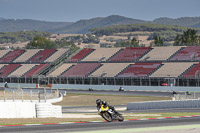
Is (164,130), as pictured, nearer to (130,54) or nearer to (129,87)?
(129,87)

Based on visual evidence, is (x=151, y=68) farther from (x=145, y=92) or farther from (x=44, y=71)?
(x=44, y=71)

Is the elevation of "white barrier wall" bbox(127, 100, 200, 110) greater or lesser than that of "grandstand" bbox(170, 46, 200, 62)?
lesser

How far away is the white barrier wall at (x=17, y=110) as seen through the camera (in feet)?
91.5

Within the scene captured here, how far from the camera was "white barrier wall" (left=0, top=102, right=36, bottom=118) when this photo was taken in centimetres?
2789

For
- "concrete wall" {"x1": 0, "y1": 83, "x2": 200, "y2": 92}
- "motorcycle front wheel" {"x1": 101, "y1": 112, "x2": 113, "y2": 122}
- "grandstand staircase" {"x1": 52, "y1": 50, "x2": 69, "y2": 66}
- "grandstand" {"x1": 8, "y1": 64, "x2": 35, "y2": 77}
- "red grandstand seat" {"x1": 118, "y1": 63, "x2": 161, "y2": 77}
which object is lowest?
"concrete wall" {"x1": 0, "y1": 83, "x2": 200, "y2": 92}

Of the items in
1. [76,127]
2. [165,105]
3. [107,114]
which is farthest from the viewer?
[165,105]

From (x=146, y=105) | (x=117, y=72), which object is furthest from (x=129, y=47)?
(x=146, y=105)

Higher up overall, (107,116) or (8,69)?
(107,116)

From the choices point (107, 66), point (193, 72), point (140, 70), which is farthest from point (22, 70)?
point (193, 72)

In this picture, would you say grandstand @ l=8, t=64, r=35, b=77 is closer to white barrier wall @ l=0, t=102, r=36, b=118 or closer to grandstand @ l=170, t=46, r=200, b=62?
grandstand @ l=170, t=46, r=200, b=62

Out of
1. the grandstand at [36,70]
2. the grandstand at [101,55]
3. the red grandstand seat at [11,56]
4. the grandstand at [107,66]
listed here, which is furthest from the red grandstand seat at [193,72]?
the red grandstand seat at [11,56]

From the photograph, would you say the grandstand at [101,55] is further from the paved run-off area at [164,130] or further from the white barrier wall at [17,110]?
the paved run-off area at [164,130]

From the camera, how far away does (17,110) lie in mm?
28922

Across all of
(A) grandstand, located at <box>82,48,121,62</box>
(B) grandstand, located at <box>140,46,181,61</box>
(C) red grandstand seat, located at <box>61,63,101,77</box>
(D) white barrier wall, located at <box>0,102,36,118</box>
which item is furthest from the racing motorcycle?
(A) grandstand, located at <box>82,48,121,62</box>
